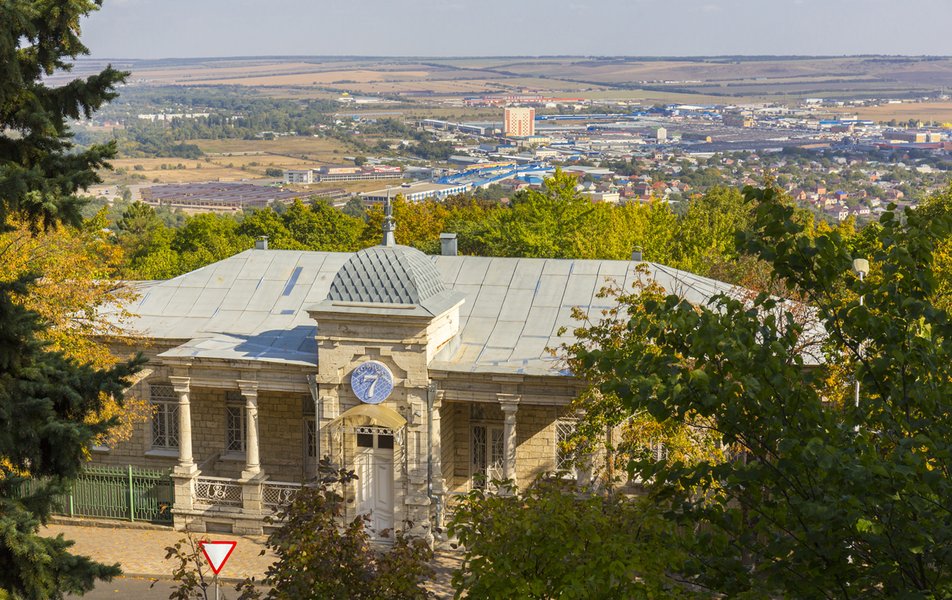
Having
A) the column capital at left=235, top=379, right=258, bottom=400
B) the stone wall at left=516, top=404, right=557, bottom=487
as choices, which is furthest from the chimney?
the column capital at left=235, top=379, right=258, bottom=400

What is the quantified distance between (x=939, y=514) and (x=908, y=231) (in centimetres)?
344

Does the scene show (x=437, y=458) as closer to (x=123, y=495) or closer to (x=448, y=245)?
(x=448, y=245)

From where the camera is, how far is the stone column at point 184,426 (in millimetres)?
28766

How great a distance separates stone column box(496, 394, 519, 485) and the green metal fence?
8.55 metres

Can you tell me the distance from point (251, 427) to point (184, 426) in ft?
5.79

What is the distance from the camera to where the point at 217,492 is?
2916 cm

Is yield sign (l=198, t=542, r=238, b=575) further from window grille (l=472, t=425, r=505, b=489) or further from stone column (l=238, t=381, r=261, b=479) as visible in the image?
window grille (l=472, t=425, r=505, b=489)

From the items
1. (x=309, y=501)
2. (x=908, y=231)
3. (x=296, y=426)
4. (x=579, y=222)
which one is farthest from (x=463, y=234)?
(x=908, y=231)

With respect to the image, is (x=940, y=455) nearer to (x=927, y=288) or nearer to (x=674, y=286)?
(x=927, y=288)

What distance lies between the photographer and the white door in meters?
28.2

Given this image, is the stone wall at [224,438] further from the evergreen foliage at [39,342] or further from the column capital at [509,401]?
the evergreen foliage at [39,342]

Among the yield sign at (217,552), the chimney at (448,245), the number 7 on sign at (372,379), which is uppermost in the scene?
the chimney at (448,245)

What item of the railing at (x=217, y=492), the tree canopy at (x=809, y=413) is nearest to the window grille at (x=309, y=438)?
the railing at (x=217, y=492)

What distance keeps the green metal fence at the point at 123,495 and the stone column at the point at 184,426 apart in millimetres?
999
